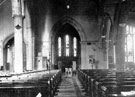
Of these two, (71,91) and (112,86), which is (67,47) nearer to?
(71,91)

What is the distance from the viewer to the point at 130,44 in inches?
1199

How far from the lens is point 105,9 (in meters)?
22.5

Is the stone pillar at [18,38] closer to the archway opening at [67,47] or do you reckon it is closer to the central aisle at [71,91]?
the central aisle at [71,91]

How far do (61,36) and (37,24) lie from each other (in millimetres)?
7026

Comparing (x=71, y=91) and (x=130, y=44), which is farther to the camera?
(x=130, y=44)

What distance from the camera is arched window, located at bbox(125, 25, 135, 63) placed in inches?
1184

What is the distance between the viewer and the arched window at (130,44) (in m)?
30.1

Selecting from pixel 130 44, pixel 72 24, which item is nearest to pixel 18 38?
pixel 72 24

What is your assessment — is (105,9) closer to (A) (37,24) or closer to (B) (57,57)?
(A) (37,24)

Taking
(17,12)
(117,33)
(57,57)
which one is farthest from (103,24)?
(17,12)

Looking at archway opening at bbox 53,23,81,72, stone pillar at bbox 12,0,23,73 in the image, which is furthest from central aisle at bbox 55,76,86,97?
archway opening at bbox 53,23,81,72

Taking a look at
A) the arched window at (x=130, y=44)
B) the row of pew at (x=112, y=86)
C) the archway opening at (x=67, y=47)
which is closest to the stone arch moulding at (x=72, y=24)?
the archway opening at (x=67, y=47)

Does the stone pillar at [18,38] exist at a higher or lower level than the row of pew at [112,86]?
higher

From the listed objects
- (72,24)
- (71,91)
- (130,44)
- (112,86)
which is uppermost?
(72,24)
